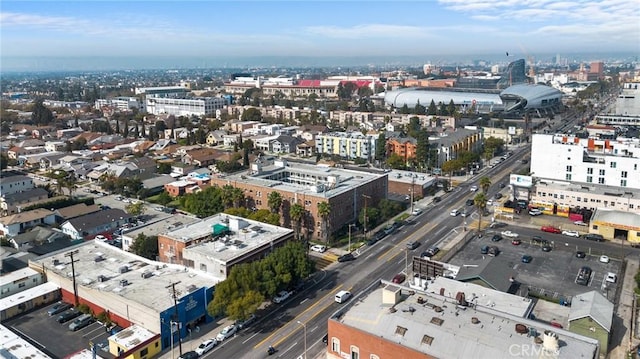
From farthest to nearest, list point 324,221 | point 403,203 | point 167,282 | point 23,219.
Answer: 1. point 403,203
2. point 23,219
3. point 324,221
4. point 167,282

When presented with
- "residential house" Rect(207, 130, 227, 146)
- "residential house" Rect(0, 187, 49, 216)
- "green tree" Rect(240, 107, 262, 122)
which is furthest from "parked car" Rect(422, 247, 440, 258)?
"green tree" Rect(240, 107, 262, 122)

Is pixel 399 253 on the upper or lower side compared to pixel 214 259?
lower

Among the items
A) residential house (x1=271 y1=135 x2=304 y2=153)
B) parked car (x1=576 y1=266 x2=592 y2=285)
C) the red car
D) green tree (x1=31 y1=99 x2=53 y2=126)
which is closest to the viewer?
parked car (x1=576 y1=266 x2=592 y2=285)

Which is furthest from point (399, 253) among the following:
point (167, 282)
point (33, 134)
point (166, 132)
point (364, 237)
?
point (33, 134)

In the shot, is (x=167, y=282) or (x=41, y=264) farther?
(x=41, y=264)

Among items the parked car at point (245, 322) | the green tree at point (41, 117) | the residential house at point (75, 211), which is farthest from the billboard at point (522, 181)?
the green tree at point (41, 117)

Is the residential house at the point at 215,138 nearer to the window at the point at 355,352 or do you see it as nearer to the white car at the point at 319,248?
the white car at the point at 319,248

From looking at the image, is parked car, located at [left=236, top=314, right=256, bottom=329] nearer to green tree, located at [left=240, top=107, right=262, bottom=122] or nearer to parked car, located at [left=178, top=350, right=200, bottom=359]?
parked car, located at [left=178, top=350, right=200, bottom=359]

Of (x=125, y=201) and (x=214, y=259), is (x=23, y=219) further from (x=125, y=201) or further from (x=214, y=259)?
(x=214, y=259)
